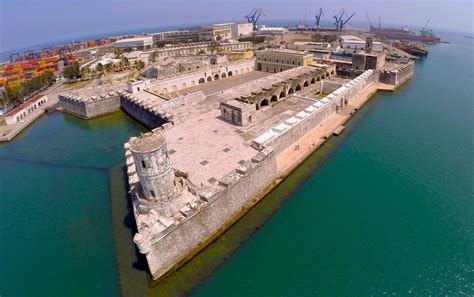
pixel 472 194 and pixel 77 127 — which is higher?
pixel 77 127

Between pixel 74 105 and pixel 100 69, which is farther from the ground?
pixel 100 69

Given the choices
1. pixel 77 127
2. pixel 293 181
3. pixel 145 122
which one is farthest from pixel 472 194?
pixel 77 127

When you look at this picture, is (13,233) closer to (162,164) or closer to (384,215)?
(162,164)

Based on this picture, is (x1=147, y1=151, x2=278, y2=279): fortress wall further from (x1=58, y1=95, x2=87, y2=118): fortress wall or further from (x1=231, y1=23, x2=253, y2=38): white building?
(x1=231, y1=23, x2=253, y2=38): white building

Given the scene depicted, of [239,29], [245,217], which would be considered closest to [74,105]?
[245,217]

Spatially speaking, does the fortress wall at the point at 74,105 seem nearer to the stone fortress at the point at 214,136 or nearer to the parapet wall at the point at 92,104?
the parapet wall at the point at 92,104

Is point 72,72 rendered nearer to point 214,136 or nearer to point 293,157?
point 214,136
